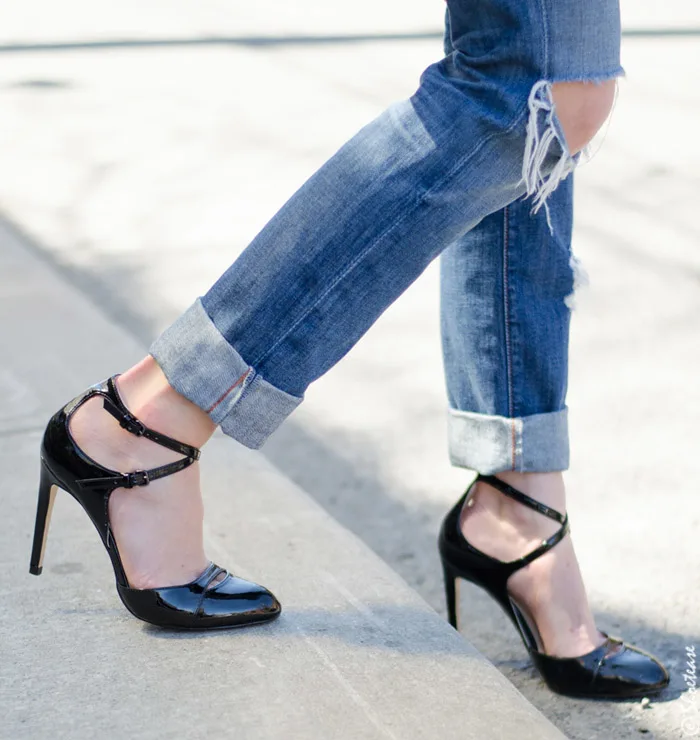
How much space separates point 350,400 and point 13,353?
25.9 inches

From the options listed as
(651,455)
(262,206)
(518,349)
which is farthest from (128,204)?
(518,349)

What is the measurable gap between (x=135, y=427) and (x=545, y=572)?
536 mm

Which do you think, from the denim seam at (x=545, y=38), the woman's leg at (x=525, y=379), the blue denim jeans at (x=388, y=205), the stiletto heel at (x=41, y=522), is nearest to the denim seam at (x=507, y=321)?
the woman's leg at (x=525, y=379)

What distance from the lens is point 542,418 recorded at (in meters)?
1.44

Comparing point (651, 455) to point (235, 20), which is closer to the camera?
point (651, 455)

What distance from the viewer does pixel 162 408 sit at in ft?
4.08

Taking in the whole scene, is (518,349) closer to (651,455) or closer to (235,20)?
(651,455)

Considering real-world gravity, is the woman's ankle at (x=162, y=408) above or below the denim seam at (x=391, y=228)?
below

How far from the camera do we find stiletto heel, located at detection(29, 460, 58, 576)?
1385mm

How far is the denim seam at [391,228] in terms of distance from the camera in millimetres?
1155

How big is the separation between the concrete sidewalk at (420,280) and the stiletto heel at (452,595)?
6cm

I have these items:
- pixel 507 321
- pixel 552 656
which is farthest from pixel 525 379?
pixel 552 656

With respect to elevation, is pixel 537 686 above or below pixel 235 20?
below

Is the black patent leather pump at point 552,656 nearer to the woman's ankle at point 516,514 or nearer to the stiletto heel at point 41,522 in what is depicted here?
the woman's ankle at point 516,514
